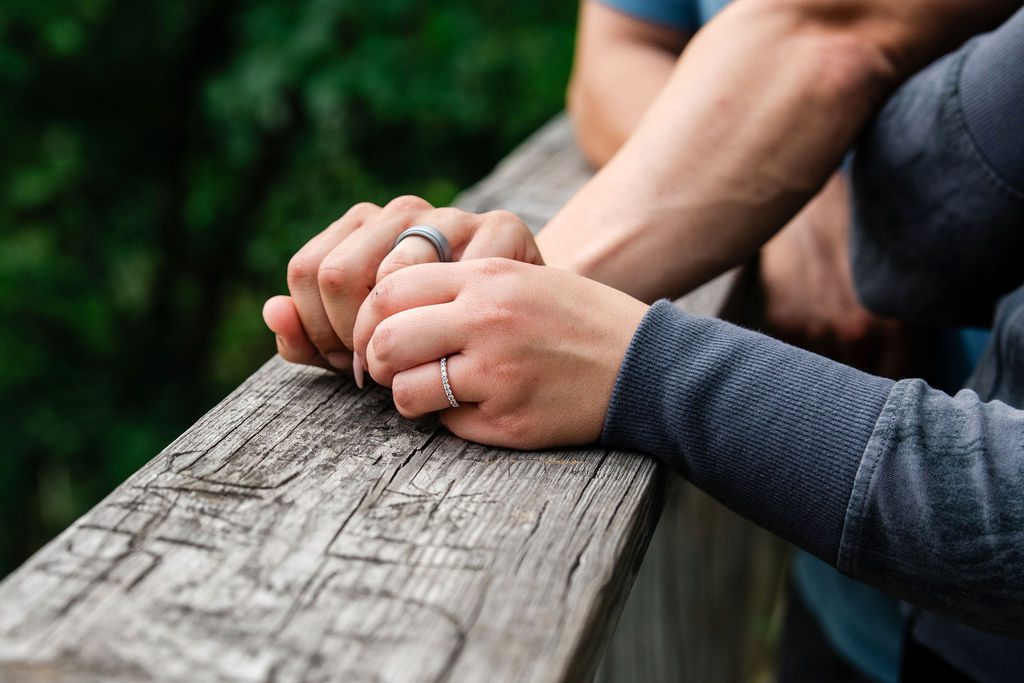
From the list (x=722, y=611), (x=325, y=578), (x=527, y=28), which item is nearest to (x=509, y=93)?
(x=527, y=28)

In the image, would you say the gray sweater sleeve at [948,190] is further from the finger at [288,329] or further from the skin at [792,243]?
the finger at [288,329]

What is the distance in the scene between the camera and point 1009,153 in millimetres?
1022

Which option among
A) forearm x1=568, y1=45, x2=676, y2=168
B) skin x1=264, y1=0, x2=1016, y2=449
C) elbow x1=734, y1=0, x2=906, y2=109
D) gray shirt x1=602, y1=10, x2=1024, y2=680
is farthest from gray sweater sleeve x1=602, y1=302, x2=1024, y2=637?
forearm x1=568, y1=45, x2=676, y2=168

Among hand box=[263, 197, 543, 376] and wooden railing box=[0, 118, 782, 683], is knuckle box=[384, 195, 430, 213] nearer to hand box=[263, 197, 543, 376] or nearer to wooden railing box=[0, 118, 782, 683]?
hand box=[263, 197, 543, 376]

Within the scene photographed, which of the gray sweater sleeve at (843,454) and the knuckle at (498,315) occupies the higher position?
the knuckle at (498,315)

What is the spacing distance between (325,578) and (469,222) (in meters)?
0.44

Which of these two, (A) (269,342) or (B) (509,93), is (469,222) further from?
(A) (269,342)

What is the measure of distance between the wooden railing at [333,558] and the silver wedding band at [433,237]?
0.15m

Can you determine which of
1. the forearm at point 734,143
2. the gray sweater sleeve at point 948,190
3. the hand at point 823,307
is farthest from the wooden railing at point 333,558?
the hand at point 823,307

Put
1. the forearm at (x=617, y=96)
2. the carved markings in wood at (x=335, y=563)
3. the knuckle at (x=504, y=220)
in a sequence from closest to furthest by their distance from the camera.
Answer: the carved markings in wood at (x=335, y=563), the knuckle at (x=504, y=220), the forearm at (x=617, y=96)

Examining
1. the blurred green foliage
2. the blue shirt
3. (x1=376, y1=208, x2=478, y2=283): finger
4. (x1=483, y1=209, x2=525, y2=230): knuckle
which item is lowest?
the blurred green foliage

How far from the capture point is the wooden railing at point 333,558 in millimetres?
523

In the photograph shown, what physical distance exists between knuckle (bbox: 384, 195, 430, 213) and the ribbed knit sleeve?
28 cm

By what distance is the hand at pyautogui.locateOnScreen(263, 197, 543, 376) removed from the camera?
2.90 ft
